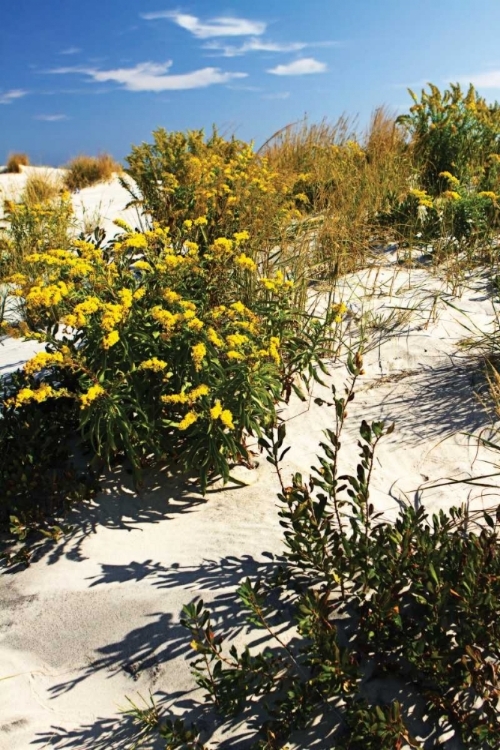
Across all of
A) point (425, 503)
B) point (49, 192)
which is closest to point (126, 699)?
point (425, 503)

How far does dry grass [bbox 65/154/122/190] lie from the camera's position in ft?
42.3

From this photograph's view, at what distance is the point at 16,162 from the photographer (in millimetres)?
15438

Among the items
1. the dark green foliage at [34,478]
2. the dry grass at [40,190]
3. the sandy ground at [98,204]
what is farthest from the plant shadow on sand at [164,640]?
the dry grass at [40,190]

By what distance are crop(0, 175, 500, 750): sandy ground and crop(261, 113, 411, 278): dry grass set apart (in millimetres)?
1538

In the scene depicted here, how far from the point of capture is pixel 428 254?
568cm

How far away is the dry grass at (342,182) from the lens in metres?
5.48

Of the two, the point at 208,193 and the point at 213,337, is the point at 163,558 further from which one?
the point at 208,193

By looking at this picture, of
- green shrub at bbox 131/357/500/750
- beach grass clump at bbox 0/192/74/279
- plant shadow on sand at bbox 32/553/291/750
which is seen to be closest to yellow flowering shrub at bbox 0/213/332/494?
plant shadow on sand at bbox 32/553/291/750

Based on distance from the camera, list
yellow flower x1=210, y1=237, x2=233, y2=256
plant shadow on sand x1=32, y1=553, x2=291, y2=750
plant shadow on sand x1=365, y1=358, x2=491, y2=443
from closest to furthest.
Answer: plant shadow on sand x1=32, y1=553, x2=291, y2=750, yellow flower x1=210, y1=237, x2=233, y2=256, plant shadow on sand x1=365, y1=358, x2=491, y2=443

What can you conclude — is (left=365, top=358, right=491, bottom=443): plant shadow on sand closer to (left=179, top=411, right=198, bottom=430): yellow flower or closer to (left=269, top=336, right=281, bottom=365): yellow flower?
(left=269, top=336, right=281, bottom=365): yellow flower

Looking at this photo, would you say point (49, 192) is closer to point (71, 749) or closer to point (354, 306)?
point (354, 306)

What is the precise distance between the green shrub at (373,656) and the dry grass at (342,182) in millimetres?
3149

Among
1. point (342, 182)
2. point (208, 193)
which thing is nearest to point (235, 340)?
point (208, 193)

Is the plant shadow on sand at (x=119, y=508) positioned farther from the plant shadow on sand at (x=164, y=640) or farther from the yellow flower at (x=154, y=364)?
the yellow flower at (x=154, y=364)
